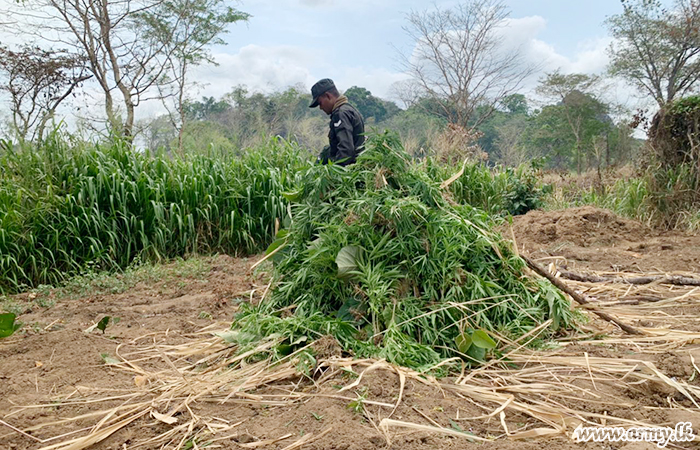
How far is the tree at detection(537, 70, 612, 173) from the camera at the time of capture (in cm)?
2525

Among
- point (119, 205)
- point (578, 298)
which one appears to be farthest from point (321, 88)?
point (578, 298)

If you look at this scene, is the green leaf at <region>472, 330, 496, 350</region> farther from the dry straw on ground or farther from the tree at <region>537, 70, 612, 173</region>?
the tree at <region>537, 70, 612, 173</region>

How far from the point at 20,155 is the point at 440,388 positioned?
17.3 feet

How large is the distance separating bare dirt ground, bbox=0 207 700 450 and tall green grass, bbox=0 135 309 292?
1933mm

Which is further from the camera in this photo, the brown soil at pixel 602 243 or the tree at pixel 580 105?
the tree at pixel 580 105

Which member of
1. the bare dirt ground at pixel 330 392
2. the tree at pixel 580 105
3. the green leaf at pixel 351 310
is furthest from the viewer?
the tree at pixel 580 105

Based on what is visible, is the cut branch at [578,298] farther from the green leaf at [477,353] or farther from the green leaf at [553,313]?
the green leaf at [477,353]

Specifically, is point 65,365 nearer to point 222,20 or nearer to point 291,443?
point 291,443

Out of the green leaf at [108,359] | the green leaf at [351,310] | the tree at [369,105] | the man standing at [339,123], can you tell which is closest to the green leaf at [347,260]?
the green leaf at [351,310]

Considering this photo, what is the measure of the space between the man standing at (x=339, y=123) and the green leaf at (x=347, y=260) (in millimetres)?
1788

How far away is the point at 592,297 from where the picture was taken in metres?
3.36

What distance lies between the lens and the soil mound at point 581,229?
5.95 meters

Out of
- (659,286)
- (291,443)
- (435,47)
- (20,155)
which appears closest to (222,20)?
(435,47)

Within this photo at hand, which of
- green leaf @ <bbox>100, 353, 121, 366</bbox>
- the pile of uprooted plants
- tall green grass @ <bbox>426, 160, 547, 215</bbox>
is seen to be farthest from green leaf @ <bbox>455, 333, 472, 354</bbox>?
tall green grass @ <bbox>426, 160, 547, 215</bbox>
